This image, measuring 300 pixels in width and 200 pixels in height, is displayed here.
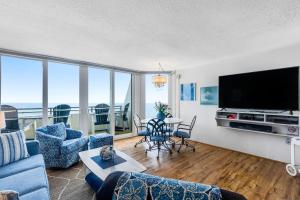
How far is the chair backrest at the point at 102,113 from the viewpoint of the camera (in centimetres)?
503

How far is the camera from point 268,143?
354cm

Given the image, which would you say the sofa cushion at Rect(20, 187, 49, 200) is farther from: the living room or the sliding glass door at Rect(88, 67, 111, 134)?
the sliding glass door at Rect(88, 67, 111, 134)

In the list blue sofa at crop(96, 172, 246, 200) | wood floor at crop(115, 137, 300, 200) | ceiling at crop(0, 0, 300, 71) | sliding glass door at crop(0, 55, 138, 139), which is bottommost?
wood floor at crop(115, 137, 300, 200)

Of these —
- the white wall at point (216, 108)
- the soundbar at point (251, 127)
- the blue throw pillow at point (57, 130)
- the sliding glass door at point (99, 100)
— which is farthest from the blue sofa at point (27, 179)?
the white wall at point (216, 108)

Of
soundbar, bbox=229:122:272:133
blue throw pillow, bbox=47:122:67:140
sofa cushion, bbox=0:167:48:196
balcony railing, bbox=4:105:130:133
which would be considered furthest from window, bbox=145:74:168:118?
sofa cushion, bbox=0:167:48:196

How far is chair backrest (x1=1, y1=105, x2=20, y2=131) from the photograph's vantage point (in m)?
3.48

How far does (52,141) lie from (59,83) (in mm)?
1742

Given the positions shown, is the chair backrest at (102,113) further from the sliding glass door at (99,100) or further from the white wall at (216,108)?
the white wall at (216,108)

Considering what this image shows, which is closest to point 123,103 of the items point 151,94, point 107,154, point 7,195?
point 151,94

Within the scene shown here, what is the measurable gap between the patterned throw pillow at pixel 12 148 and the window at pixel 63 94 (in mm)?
1633

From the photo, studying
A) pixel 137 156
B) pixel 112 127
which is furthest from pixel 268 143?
pixel 112 127

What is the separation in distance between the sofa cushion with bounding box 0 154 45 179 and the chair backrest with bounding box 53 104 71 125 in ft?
6.19

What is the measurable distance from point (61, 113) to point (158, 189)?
164 inches

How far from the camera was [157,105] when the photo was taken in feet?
15.5
